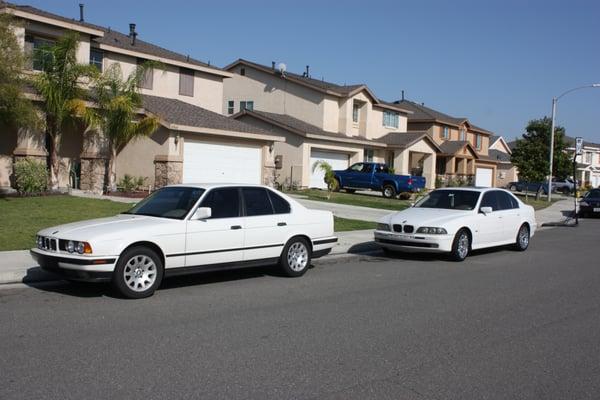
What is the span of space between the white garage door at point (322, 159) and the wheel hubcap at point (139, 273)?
25.4 meters

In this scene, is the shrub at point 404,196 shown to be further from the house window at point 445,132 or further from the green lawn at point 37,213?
the house window at point 445,132

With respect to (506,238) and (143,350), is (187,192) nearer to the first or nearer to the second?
(143,350)

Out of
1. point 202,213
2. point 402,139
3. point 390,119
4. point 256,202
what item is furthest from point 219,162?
point 390,119

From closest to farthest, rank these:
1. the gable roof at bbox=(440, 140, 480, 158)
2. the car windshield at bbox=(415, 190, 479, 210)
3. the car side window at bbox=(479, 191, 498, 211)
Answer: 1. the car windshield at bbox=(415, 190, 479, 210)
2. the car side window at bbox=(479, 191, 498, 211)
3. the gable roof at bbox=(440, 140, 480, 158)

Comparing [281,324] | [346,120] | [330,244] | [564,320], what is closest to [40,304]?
[281,324]

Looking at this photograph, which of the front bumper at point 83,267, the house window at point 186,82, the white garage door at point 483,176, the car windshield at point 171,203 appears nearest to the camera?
the front bumper at point 83,267

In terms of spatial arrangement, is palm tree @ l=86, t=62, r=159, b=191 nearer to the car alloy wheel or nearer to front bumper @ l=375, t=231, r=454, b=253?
front bumper @ l=375, t=231, r=454, b=253

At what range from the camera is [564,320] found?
25.5ft

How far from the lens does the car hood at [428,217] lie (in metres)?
12.8

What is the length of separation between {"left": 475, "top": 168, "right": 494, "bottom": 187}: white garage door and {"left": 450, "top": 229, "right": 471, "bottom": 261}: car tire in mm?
43243

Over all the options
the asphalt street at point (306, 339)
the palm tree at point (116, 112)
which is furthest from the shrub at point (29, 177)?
the asphalt street at point (306, 339)

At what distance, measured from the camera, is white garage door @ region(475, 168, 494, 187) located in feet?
182

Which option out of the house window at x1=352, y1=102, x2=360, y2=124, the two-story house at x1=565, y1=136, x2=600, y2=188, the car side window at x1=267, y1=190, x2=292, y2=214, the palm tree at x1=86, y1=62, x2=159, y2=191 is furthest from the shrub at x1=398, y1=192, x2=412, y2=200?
the two-story house at x1=565, y1=136, x2=600, y2=188

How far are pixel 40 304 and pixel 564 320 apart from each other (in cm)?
650
